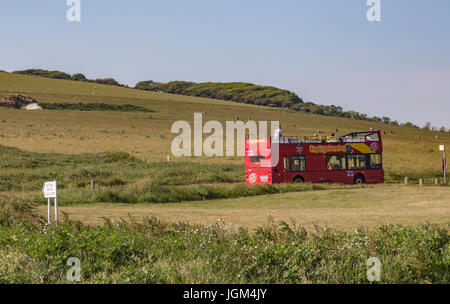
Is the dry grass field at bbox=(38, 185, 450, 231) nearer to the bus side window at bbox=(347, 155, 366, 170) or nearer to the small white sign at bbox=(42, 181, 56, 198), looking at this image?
the small white sign at bbox=(42, 181, 56, 198)

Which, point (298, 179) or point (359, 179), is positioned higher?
point (298, 179)

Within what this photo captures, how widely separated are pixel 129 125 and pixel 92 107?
689 inches

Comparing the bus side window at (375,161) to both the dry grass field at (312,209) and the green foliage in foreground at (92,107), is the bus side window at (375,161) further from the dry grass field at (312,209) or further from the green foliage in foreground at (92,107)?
the green foliage in foreground at (92,107)

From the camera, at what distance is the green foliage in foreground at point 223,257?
1038 cm

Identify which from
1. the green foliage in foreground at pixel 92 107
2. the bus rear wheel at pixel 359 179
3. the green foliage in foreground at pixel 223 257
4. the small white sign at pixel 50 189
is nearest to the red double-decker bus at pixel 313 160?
the bus rear wheel at pixel 359 179

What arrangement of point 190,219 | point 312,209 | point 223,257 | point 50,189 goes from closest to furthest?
point 223,257
point 50,189
point 190,219
point 312,209

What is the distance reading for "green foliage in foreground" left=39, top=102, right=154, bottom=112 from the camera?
100 meters

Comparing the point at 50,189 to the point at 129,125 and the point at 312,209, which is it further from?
the point at 129,125

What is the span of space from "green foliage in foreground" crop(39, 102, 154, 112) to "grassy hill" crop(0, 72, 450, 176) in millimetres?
2506

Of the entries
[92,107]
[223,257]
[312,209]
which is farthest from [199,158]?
[223,257]

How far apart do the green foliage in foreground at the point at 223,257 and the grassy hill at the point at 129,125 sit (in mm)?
39764

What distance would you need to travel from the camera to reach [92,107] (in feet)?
339

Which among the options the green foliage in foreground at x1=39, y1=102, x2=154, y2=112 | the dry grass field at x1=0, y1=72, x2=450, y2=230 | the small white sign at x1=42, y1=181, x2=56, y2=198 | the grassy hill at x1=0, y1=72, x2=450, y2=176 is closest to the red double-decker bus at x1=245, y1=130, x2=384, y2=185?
the dry grass field at x1=0, y1=72, x2=450, y2=230
